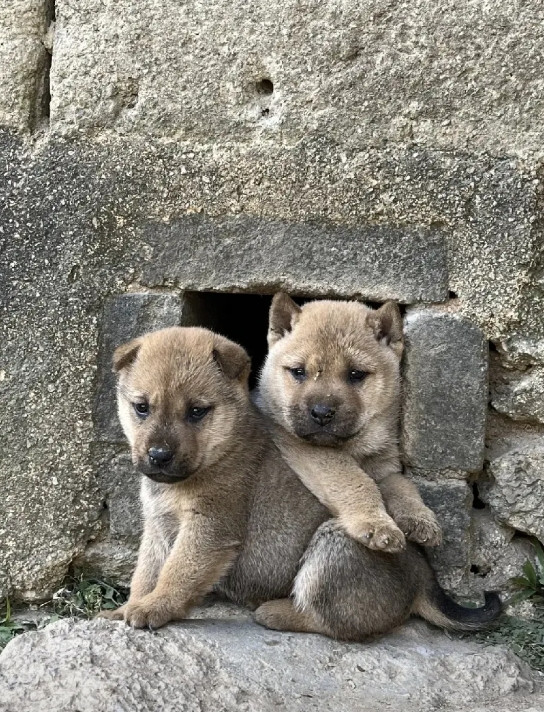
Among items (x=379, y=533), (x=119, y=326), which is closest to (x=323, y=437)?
(x=379, y=533)

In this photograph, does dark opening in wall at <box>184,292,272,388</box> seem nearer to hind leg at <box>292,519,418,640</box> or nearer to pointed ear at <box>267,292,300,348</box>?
pointed ear at <box>267,292,300,348</box>

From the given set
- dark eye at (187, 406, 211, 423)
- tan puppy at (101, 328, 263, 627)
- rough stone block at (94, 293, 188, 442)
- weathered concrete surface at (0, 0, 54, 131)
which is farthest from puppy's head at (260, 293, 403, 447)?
weathered concrete surface at (0, 0, 54, 131)

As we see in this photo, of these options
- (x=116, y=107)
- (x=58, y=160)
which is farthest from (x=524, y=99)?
(x=58, y=160)

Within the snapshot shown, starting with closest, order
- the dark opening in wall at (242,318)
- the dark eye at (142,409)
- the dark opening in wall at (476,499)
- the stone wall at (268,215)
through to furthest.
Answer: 1. the dark eye at (142,409)
2. the stone wall at (268,215)
3. the dark opening in wall at (476,499)
4. the dark opening in wall at (242,318)

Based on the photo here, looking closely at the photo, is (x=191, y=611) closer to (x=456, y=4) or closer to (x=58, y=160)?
(x=58, y=160)

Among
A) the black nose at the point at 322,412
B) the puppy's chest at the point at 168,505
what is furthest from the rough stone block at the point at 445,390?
the puppy's chest at the point at 168,505

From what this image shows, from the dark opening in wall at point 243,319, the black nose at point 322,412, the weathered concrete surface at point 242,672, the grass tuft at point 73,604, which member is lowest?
the grass tuft at point 73,604

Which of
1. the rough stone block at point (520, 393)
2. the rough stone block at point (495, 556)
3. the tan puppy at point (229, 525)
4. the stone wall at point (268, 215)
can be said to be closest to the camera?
the tan puppy at point (229, 525)

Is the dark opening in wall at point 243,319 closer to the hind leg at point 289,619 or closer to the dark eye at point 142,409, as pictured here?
the dark eye at point 142,409
